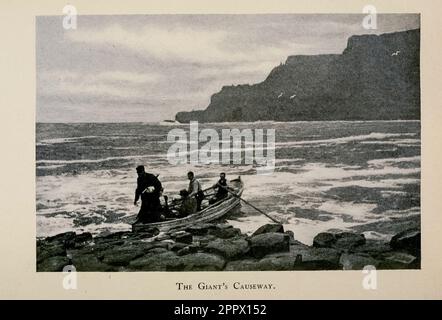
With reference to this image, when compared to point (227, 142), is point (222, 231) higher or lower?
lower

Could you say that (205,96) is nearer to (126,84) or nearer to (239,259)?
(126,84)

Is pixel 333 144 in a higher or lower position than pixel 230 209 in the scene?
higher

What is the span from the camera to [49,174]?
1926mm

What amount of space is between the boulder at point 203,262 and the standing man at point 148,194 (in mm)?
162

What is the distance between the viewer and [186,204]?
192 cm

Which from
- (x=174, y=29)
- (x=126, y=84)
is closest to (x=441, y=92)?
(x=174, y=29)

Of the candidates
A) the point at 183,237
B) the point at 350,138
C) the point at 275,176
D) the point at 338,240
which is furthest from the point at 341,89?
the point at 183,237

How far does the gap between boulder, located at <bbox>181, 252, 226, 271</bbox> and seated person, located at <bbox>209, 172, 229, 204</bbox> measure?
0.17m

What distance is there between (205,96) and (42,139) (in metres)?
0.54

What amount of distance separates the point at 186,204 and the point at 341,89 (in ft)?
2.02

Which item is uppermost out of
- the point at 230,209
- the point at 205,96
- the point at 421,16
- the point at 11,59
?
the point at 421,16

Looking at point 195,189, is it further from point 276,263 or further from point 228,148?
point 276,263

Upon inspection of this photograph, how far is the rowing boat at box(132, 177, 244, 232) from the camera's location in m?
1.91

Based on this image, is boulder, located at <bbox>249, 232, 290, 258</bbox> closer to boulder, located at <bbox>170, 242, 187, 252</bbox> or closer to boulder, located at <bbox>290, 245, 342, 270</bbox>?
boulder, located at <bbox>290, 245, 342, 270</bbox>
